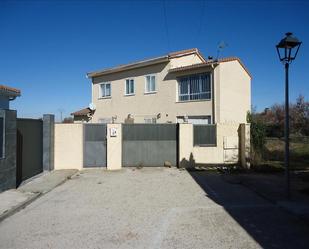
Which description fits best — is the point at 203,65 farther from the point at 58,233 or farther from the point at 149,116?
the point at 58,233

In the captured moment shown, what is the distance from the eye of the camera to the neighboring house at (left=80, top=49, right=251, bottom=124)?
62.7 ft

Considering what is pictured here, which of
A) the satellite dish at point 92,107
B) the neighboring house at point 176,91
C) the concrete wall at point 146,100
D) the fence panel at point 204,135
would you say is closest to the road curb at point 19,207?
the fence panel at point 204,135

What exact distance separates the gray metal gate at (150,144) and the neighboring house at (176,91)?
14.6ft

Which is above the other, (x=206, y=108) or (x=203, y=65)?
(x=203, y=65)

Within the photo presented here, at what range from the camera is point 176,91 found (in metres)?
20.8

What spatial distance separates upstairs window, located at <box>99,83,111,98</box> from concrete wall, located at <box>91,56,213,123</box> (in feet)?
1.14

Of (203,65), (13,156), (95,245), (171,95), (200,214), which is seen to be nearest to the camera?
(95,245)

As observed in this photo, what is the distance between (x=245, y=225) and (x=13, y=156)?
7331 mm

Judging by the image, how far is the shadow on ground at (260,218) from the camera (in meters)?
5.54

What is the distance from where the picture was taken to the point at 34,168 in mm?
12250

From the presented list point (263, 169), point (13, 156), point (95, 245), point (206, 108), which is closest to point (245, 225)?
point (95, 245)

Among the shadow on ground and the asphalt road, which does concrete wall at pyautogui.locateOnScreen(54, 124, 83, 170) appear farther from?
the shadow on ground

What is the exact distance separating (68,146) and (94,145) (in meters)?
1.21

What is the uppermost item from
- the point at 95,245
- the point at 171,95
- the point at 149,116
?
the point at 171,95
